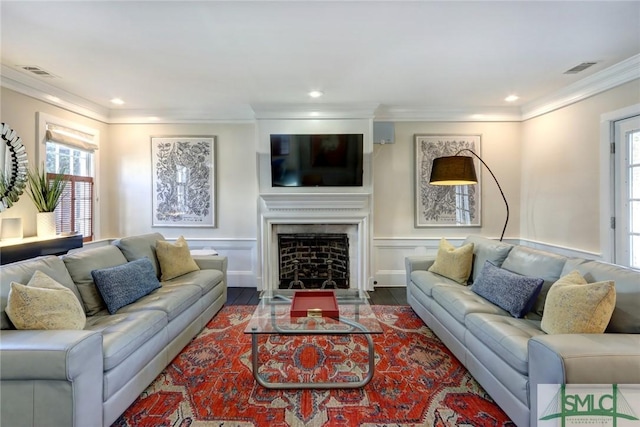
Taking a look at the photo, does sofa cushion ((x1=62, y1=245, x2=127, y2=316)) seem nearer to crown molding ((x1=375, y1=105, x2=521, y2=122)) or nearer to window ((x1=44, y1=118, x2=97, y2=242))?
window ((x1=44, y1=118, x2=97, y2=242))

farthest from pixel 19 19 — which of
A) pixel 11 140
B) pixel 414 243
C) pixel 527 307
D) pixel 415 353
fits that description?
pixel 414 243

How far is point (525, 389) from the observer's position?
1.55 metres

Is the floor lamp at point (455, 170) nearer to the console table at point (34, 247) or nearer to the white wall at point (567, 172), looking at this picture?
the white wall at point (567, 172)

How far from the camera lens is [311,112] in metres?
4.13

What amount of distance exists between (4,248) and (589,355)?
13.7ft

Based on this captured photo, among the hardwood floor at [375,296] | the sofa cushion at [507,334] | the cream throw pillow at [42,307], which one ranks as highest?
the cream throw pillow at [42,307]

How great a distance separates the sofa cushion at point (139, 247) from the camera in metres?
2.88

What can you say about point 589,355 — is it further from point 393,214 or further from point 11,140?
point 11,140

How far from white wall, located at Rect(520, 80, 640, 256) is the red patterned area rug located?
2.31m

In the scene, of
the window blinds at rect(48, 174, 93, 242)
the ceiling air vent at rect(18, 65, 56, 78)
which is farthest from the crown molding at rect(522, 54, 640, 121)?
the window blinds at rect(48, 174, 93, 242)

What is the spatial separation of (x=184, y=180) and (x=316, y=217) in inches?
81.1

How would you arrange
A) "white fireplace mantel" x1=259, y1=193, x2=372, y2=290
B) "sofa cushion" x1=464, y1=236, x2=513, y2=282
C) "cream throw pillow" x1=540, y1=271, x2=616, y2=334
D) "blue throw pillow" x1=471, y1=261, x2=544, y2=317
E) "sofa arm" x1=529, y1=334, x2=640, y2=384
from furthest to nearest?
"white fireplace mantel" x1=259, y1=193, x2=372, y2=290 < "sofa cushion" x1=464, y1=236, x2=513, y2=282 < "blue throw pillow" x1=471, y1=261, x2=544, y2=317 < "cream throw pillow" x1=540, y1=271, x2=616, y2=334 < "sofa arm" x1=529, y1=334, x2=640, y2=384

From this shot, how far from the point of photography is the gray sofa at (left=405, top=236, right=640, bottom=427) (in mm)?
1349

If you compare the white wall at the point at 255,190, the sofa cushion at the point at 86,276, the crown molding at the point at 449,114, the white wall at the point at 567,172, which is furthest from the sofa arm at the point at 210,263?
the white wall at the point at 567,172
